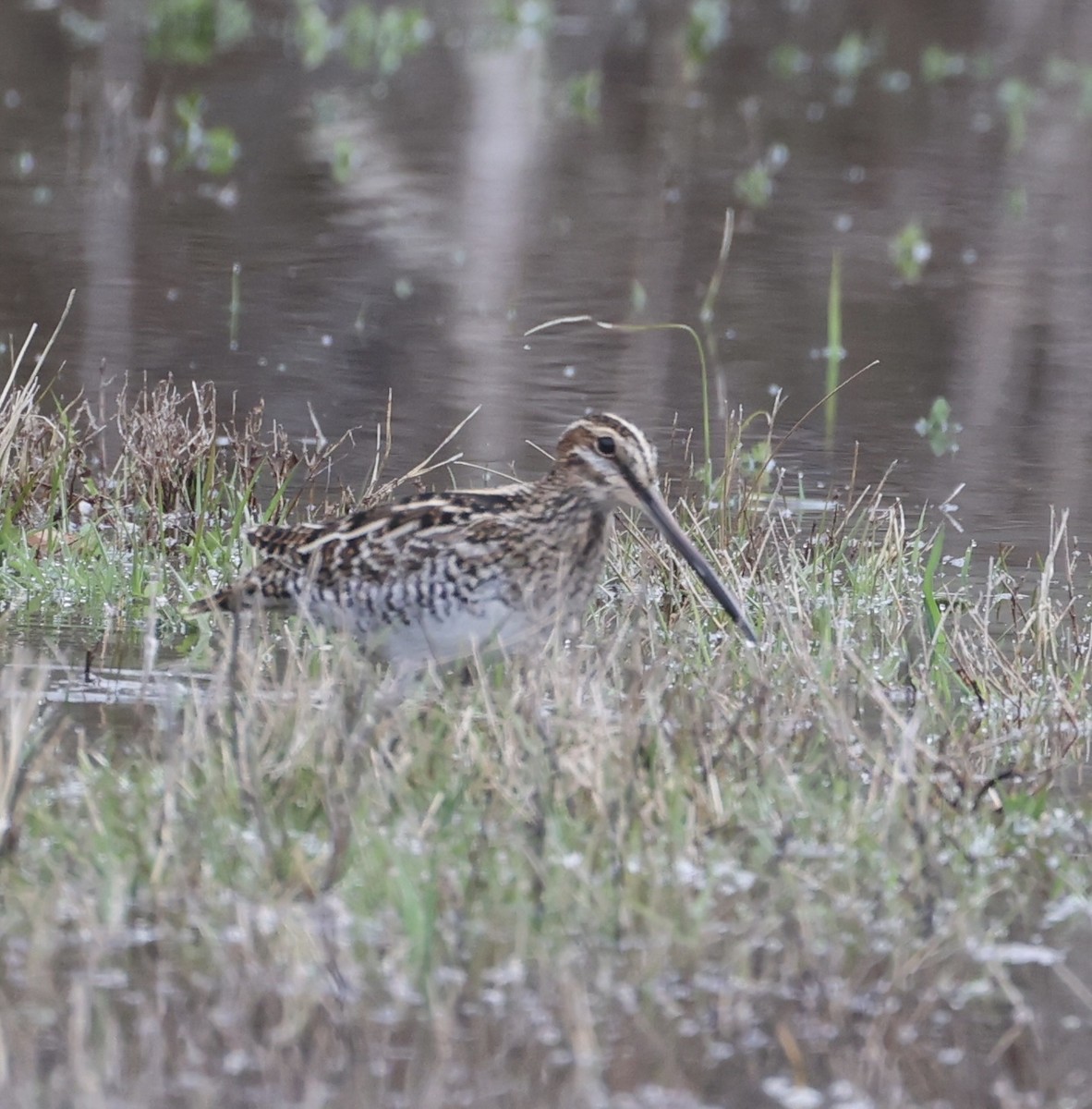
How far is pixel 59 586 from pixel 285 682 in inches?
66.7

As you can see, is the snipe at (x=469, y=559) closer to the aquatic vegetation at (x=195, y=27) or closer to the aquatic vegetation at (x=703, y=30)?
the aquatic vegetation at (x=195, y=27)

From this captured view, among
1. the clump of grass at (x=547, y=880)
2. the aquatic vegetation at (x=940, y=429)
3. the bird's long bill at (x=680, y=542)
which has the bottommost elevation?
the aquatic vegetation at (x=940, y=429)

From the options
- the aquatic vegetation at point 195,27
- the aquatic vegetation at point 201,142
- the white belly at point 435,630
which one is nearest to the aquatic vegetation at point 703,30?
the aquatic vegetation at point 195,27

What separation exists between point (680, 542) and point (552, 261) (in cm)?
912

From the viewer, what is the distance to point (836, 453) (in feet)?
32.2

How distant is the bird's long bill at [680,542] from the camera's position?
19.4 feet

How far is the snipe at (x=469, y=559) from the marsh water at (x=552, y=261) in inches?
24.3

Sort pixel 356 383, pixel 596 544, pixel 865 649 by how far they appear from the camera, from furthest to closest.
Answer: pixel 356 383
pixel 865 649
pixel 596 544

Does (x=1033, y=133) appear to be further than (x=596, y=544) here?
Yes

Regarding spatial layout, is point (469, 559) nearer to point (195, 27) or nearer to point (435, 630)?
point (435, 630)

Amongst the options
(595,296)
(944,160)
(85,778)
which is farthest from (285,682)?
(944,160)

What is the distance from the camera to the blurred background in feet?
34.9

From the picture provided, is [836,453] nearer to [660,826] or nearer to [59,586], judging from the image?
[59,586]

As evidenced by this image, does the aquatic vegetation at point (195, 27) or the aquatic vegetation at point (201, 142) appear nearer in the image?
the aquatic vegetation at point (201, 142)
